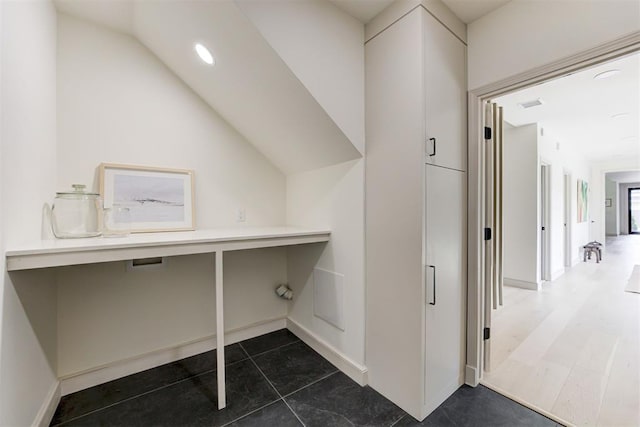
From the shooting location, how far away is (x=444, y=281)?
1.74 metres

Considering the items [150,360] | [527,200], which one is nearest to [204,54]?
[150,360]

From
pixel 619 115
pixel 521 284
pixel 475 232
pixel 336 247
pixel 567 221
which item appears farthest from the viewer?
pixel 567 221

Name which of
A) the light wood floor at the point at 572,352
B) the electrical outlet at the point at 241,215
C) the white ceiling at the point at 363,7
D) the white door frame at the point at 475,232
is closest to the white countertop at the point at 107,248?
the electrical outlet at the point at 241,215

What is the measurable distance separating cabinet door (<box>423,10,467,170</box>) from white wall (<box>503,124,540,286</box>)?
301 cm

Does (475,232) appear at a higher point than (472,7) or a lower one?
lower

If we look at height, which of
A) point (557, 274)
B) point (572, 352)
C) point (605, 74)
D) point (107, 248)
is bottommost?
point (572, 352)

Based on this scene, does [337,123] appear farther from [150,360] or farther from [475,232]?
[150,360]

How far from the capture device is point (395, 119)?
1.70 meters

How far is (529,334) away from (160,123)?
3.85 metres

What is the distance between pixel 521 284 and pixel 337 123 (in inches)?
165

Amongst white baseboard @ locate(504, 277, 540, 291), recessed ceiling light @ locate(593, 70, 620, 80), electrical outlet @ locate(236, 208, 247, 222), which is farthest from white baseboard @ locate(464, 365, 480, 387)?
white baseboard @ locate(504, 277, 540, 291)

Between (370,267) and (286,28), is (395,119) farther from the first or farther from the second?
(370,267)

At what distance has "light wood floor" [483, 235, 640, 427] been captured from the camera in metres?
1.70

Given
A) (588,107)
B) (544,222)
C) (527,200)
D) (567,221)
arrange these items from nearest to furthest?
(588,107) < (527,200) < (544,222) < (567,221)
